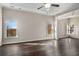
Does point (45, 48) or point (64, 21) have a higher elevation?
point (64, 21)

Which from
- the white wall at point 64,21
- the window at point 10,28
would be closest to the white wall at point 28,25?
the window at point 10,28

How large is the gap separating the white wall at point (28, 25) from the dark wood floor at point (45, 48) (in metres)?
0.13

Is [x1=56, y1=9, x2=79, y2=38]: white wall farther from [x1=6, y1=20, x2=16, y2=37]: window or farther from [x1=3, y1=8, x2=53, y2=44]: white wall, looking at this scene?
[x1=6, y1=20, x2=16, y2=37]: window

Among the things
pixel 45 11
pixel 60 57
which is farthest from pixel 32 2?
pixel 60 57

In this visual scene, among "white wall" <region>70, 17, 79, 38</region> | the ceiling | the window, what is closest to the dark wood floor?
"white wall" <region>70, 17, 79, 38</region>

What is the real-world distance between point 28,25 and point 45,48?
24.7 inches

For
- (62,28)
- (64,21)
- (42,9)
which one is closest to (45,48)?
(62,28)

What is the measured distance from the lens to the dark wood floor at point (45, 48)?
212 cm

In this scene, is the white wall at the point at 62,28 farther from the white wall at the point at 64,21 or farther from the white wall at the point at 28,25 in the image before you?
the white wall at the point at 28,25

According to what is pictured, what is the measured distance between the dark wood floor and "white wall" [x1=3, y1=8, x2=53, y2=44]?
13 cm

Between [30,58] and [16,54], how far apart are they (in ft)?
1.00

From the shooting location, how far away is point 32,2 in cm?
207

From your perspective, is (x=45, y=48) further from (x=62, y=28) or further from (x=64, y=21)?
(x=64, y=21)

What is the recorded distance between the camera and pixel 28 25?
2.22 m
